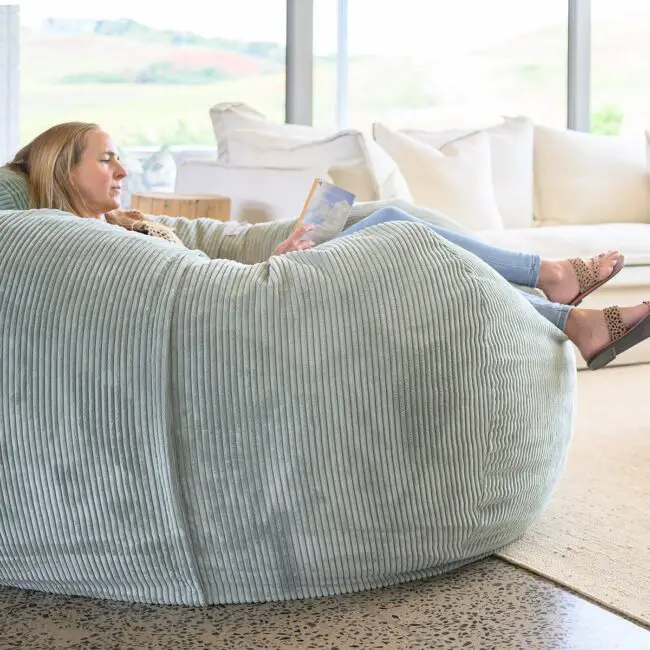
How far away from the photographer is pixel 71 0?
5266 millimetres

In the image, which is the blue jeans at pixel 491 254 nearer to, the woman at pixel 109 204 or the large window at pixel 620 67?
the woman at pixel 109 204

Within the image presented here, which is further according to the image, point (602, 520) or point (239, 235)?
point (239, 235)

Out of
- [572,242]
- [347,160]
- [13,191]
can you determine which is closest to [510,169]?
[572,242]

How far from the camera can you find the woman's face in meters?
2.82

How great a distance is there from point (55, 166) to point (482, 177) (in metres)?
2.39

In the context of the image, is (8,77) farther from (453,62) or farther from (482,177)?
(453,62)

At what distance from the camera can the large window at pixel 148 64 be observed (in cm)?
527

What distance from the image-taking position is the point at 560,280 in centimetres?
277

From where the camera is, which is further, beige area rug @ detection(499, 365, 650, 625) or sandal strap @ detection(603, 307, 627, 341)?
sandal strap @ detection(603, 307, 627, 341)

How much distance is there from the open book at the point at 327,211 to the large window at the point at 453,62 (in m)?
3.24

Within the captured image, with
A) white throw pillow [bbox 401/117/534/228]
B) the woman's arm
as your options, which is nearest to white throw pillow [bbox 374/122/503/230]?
white throw pillow [bbox 401/117/534/228]

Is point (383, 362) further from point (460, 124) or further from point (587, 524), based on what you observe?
point (460, 124)

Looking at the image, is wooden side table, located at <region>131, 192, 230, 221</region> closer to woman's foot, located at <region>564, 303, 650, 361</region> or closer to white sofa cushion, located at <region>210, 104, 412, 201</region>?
white sofa cushion, located at <region>210, 104, 412, 201</region>

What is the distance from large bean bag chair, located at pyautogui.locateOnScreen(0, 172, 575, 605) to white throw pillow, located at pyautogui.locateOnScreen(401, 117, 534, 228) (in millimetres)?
2959
